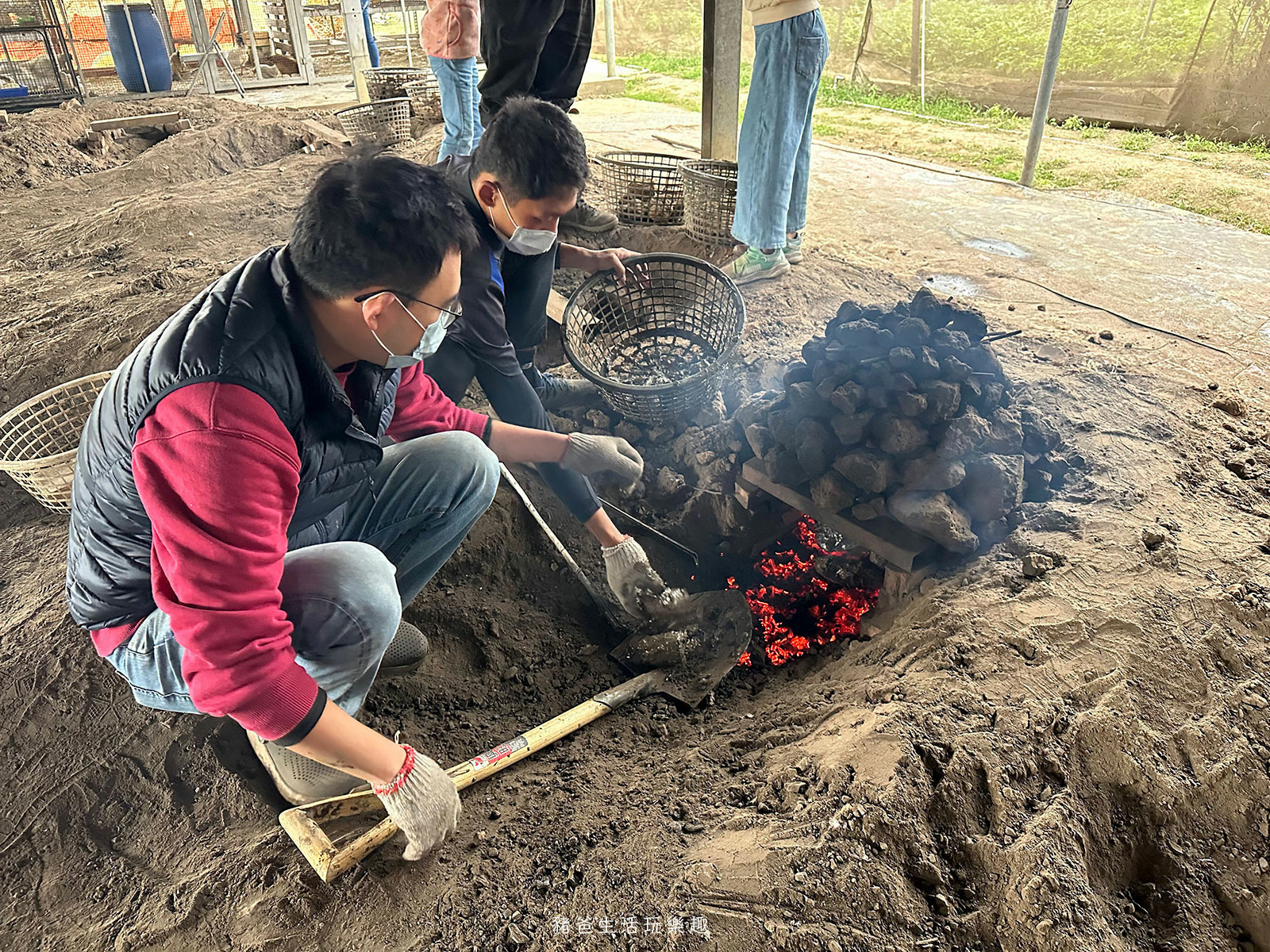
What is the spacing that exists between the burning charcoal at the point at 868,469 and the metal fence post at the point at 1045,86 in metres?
4.64

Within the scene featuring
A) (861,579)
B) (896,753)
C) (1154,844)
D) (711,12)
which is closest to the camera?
(1154,844)

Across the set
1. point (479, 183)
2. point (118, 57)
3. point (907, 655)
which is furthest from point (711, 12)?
point (118, 57)

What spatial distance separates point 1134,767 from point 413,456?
5.89ft

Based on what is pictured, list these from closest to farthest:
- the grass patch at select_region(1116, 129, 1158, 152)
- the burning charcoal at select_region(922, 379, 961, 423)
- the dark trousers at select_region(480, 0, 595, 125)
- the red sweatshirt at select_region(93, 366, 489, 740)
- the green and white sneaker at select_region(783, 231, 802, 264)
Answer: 1. the red sweatshirt at select_region(93, 366, 489, 740)
2. the burning charcoal at select_region(922, 379, 961, 423)
3. the dark trousers at select_region(480, 0, 595, 125)
4. the green and white sneaker at select_region(783, 231, 802, 264)
5. the grass patch at select_region(1116, 129, 1158, 152)

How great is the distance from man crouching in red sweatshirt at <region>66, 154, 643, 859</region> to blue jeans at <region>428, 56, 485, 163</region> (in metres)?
3.87

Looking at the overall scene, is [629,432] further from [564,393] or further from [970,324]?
[970,324]

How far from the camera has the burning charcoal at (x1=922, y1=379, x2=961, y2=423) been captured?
7.62 ft

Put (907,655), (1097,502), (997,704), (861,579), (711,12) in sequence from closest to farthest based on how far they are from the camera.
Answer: (997,704)
(907,655)
(1097,502)
(861,579)
(711,12)

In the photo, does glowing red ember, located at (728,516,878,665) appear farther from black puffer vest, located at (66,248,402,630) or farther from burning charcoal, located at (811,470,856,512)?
black puffer vest, located at (66,248,402,630)

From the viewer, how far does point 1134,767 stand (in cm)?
154

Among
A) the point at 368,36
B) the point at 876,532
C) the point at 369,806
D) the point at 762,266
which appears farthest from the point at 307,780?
the point at 368,36

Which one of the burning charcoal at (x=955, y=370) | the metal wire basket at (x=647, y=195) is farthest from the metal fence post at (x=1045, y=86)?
the burning charcoal at (x=955, y=370)

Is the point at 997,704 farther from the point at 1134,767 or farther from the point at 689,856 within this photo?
the point at 689,856

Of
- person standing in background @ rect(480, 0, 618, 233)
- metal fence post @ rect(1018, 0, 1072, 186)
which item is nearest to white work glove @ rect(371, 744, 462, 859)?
person standing in background @ rect(480, 0, 618, 233)
